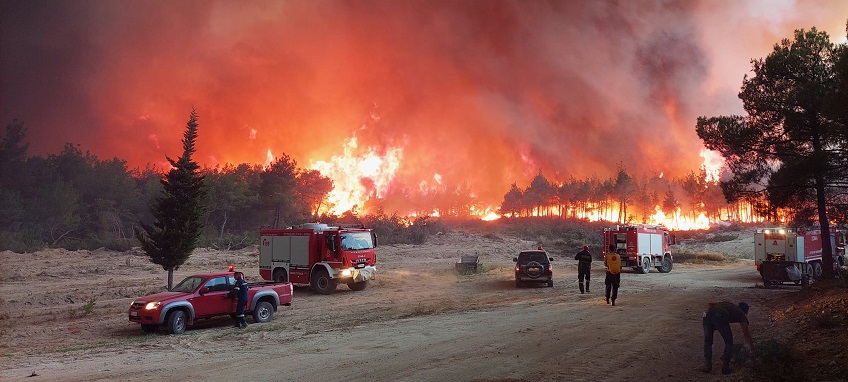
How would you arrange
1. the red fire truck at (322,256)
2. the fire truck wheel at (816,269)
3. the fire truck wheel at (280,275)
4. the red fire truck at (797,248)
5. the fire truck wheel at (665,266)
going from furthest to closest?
1. the fire truck wheel at (665,266)
2. the fire truck wheel at (816,269)
3. the red fire truck at (797,248)
4. the fire truck wheel at (280,275)
5. the red fire truck at (322,256)

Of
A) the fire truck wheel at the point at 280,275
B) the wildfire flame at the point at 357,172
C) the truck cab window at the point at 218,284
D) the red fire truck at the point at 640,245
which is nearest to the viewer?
the truck cab window at the point at 218,284

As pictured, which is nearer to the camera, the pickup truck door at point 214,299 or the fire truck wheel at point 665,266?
the pickup truck door at point 214,299

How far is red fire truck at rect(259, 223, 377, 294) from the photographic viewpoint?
25.6 m

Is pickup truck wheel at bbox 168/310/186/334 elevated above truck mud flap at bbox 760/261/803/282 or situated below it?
below

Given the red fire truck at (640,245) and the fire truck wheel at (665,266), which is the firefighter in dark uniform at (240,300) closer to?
the red fire truck at (640,245)

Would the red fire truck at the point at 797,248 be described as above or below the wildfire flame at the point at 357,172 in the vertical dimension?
below

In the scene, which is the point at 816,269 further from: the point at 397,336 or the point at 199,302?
the point at 199,302

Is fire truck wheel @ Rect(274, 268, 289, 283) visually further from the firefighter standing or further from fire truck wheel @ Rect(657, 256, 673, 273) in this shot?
fire truck wheel @ Rect(657, 256, 673, 273)

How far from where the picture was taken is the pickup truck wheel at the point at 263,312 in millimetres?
17594

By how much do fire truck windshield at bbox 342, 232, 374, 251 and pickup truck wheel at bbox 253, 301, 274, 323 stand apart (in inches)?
306

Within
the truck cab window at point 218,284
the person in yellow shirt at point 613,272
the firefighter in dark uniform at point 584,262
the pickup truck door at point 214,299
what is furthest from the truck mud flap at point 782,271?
the truck cab window at point 218,284

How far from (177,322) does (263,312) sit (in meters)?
3.00

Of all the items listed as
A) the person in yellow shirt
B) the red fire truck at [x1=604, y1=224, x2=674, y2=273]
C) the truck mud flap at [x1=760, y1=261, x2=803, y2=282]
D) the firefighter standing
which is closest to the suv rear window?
the person in yellow shirt

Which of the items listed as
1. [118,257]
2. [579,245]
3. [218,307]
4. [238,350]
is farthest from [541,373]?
[579,245]
